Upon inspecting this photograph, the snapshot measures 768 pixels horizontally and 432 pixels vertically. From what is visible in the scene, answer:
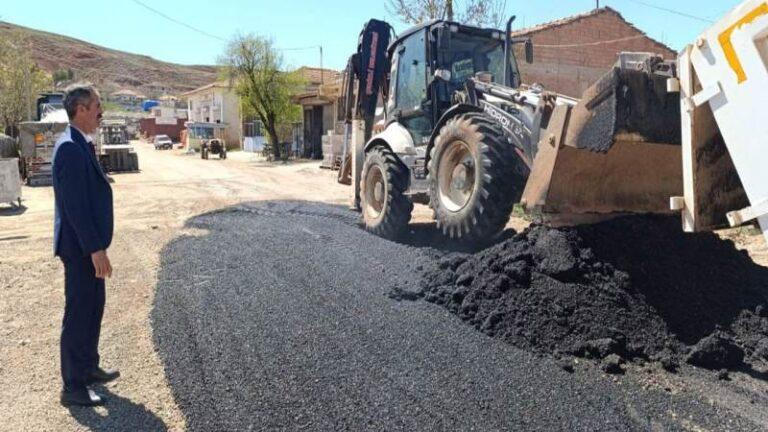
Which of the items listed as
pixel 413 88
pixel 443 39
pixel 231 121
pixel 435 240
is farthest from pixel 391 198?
pixel 231 121

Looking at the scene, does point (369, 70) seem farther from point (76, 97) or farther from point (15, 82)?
point (15, 82)

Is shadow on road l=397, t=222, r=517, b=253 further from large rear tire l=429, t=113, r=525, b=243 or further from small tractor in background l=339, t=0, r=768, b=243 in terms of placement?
small tractor in background l=339, t=0, r=768, b=243

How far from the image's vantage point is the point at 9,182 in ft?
38.3

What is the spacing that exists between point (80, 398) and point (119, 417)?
30 centimetres

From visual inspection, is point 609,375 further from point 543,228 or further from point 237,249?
point 237,249

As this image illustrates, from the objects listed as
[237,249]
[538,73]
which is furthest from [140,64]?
[237,249]

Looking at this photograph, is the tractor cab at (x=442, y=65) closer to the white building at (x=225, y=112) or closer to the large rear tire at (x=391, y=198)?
the large rear tire at (x=391, y=198)

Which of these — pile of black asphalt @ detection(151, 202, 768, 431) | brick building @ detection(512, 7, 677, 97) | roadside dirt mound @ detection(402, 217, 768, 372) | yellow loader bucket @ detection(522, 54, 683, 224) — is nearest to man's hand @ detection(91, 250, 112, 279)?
pile of black asphalt @ detection(151, 202, 768, 431)

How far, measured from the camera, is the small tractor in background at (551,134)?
3.05 m

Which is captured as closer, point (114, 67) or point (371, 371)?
point (371, 371)

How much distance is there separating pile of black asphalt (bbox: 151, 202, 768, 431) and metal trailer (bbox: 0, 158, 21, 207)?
7.87m

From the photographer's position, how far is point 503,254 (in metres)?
4.86

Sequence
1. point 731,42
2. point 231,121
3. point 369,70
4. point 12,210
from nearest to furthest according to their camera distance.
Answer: point 731,42
point 369,70
point 12,210
point 231,121

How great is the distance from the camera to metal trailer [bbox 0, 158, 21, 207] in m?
11.5
